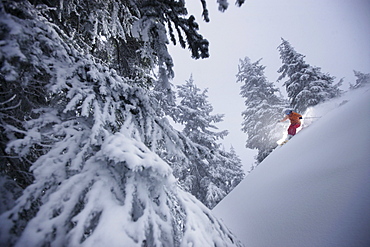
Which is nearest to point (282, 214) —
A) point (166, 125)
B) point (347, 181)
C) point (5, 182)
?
point (347, 181)

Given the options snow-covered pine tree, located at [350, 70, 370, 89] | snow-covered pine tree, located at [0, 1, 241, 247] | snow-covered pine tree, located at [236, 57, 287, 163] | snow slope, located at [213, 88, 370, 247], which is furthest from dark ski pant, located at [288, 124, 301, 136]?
snow-covered pine tree, located at [350, 70, 370, 89]

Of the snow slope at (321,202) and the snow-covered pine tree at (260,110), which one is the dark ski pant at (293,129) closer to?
the snow slope at (321,202)

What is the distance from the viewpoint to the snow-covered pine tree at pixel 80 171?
3.00 ft

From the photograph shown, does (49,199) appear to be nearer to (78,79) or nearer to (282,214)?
(78,79)

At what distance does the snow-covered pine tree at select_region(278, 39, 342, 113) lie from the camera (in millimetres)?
13859

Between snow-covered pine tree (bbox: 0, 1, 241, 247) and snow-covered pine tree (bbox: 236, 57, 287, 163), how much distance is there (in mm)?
15540

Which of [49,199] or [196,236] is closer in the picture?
[49,199]

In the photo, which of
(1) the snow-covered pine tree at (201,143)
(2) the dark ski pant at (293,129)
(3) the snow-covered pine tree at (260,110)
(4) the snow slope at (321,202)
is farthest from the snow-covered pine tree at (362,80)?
(4) the snow slope at (321,202)

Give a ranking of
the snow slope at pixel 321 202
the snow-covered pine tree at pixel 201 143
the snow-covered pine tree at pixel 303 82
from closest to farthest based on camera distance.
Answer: the snow slope at pixel 321 202, the snow-covered pine tree at pixel 201 143, the snow-covered pine tree at pixel 303 82

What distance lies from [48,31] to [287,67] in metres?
18.8

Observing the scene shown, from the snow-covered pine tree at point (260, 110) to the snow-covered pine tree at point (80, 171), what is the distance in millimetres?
15540

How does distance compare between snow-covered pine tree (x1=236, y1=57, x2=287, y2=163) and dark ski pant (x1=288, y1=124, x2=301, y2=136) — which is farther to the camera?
snow-covered pine tree (x1=236, y1=57, x2=287, y2=163)

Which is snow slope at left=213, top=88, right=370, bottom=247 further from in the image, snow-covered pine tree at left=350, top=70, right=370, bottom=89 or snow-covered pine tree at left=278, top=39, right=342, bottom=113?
snow-covered pine tree at left=350, top=70, right=370, bottom=89

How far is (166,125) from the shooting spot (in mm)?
2023
